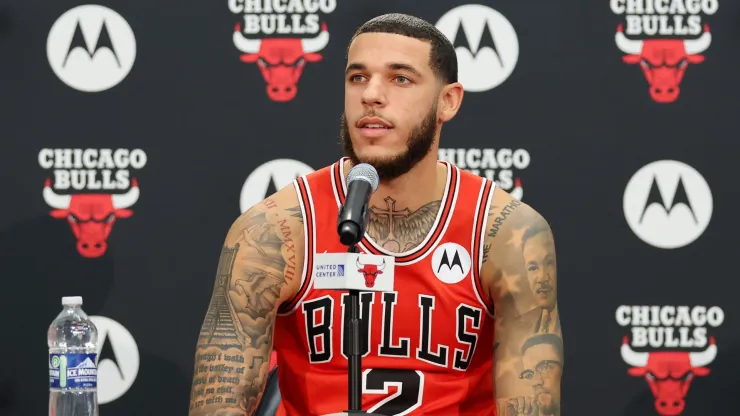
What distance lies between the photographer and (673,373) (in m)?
3.25

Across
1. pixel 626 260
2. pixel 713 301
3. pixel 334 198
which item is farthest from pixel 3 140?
pixel 713 301

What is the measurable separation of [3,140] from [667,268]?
2101 millimetres

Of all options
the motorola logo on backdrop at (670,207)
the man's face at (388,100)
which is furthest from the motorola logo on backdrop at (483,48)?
the man's face at (388,100)

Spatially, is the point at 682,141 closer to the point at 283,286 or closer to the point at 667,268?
the point at 667,268

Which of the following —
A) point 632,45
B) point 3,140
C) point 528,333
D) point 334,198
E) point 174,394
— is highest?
point 632,45

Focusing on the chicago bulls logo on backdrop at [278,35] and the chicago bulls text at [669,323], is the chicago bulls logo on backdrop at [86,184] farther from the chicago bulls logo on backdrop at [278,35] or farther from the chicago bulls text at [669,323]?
the chicago bulls text at [669,323]

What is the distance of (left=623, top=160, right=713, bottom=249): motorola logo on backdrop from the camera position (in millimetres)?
3268

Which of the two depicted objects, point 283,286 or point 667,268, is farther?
point 667,268

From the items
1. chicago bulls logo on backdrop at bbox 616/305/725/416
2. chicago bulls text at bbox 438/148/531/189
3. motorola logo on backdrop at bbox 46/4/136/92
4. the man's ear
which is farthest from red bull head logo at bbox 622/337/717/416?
motorola logo on backdrop at bbox 46/4/136/92

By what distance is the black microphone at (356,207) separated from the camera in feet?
5.47

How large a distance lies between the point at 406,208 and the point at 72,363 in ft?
2.93

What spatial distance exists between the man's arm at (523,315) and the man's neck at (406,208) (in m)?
0.15

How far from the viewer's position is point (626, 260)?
10.7ft

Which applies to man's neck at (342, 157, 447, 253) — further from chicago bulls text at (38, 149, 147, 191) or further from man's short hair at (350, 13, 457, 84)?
chicago bulls text at (38, 149, 147, 191)
